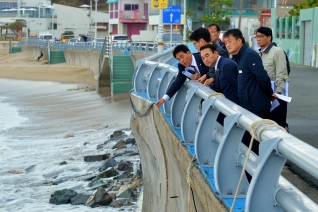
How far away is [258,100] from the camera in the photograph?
20.0 ft

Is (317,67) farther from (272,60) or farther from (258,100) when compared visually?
(258,100)

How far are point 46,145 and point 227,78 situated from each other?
1379 cm

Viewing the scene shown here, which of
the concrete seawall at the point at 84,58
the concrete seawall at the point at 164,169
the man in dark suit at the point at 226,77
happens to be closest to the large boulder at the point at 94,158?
the concrete seawall at the point at 164,169

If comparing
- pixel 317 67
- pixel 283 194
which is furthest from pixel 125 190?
pixel 317 67

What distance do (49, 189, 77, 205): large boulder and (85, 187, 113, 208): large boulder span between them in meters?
0.65

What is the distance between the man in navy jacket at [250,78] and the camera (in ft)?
19.4

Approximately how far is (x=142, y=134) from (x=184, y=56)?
3.02 metres

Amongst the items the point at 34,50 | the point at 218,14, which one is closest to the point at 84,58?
the point at 218,14

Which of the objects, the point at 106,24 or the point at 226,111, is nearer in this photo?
the point at 226,111

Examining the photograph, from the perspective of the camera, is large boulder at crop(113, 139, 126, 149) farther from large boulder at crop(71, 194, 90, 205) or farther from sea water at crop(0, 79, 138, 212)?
large boulder at crop(71, 194, 90, 205)

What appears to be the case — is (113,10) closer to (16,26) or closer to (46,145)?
(16,26)

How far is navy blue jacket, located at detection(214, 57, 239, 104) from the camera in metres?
6.04

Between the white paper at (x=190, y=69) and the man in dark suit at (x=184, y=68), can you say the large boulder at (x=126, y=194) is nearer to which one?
the man in dark suit at (x=184, y=68)

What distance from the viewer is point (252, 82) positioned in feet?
19.8
